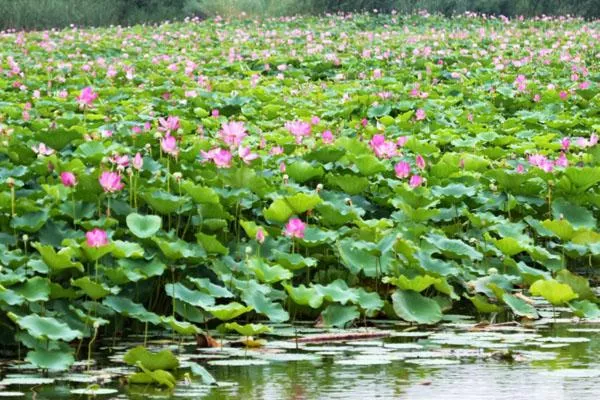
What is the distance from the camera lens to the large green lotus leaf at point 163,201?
4.11m

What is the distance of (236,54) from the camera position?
45.2 feet

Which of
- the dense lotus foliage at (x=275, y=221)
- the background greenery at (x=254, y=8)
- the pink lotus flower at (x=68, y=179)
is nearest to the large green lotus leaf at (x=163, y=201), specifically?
the dense lotus foliage at (x=275, y=221)

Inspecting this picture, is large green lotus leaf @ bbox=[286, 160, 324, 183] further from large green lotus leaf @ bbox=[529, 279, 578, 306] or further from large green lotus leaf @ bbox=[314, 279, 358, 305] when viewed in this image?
large green lotus leaf @ bbox=[529, 279, 578, 306]

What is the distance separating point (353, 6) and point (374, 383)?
70.1ft

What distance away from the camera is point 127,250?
143 inches

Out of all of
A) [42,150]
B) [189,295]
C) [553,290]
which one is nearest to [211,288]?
[189,295]

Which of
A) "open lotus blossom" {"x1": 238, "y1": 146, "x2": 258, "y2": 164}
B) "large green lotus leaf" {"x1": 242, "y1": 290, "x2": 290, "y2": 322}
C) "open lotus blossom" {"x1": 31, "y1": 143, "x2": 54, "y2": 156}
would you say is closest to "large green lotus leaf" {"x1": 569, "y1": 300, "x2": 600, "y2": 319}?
"large green lotus leaf" {"x1": 242, "y1": 290, "x2": 290, "y2": 322}

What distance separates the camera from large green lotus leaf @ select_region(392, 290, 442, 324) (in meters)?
3.79

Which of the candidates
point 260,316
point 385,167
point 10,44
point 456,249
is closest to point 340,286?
point 260,316

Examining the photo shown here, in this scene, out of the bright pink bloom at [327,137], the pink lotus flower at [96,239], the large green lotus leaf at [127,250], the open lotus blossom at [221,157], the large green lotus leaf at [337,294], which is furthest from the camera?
the bright pink bloom at [327,137]

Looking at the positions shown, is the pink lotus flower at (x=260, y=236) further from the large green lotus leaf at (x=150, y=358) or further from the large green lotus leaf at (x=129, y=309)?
the large green lotus leaf at (x=150, y=358)

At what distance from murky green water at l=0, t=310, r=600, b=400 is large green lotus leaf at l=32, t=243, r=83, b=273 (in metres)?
0.28

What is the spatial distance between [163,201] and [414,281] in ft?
3.02

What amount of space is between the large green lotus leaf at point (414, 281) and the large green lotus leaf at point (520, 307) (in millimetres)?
239
